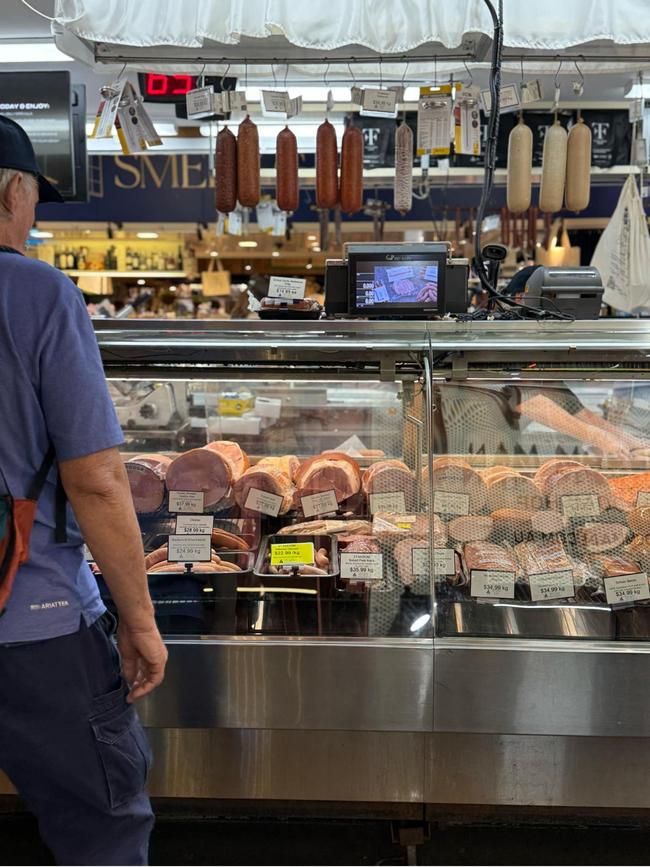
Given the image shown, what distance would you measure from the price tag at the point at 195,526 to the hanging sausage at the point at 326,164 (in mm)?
1955

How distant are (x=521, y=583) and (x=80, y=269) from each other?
10.9m

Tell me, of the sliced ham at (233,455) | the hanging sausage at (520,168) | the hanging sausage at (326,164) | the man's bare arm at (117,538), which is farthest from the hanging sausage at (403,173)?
the man's bare arm at (117,538)

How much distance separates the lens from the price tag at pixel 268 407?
3.35m

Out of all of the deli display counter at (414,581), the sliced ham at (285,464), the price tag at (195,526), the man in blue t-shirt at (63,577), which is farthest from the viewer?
the sliced ham at (285,464)

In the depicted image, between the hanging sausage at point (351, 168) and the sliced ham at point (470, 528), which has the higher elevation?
the hanging sausage at point (351, 168)

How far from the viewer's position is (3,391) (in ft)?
4.70

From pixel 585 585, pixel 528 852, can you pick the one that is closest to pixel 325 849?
pixel 528 852

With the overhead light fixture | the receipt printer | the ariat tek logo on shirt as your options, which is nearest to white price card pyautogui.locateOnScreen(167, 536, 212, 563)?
the ariat tek logo on shirt

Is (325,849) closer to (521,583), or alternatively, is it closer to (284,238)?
(521,583)

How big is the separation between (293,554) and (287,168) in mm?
2166

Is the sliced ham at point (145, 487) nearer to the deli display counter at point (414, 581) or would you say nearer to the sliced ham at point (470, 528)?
the deli display counter at point (414, 581)

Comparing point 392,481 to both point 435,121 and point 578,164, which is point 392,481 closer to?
point 435,121

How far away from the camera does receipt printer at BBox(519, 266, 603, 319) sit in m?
2.69

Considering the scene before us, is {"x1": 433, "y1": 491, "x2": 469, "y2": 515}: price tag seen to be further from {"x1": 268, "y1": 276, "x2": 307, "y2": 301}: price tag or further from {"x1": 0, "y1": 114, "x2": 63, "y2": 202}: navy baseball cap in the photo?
{"x1": 0, "y1": 114, "x2": 63, "y2": 202}: navy baseball cap
